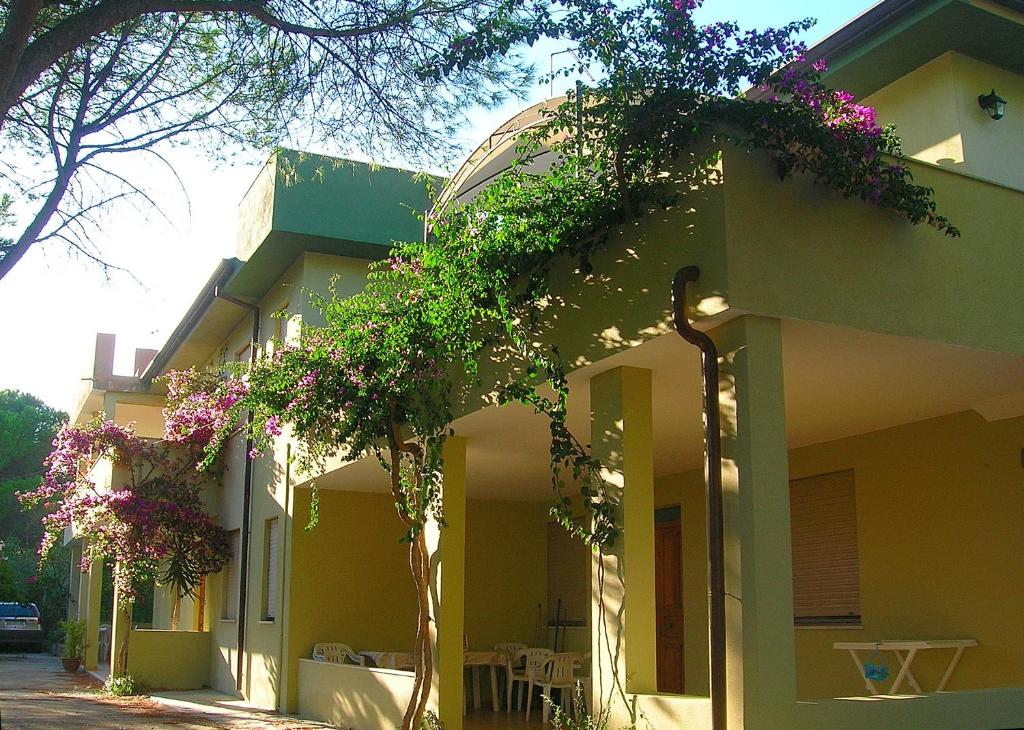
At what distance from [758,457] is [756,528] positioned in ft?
1.39

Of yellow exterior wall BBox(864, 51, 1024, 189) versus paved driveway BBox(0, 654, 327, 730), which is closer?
yellow exterior wall BBox(864, 51, 1024, 189)

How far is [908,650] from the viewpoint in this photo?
9484mm

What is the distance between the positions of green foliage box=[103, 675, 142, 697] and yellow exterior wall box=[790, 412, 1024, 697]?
1044cm

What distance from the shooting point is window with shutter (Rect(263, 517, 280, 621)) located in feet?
49.0

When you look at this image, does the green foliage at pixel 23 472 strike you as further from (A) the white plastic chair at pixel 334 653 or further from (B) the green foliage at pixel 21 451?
(A) the white plastic chair at pixel 334 653

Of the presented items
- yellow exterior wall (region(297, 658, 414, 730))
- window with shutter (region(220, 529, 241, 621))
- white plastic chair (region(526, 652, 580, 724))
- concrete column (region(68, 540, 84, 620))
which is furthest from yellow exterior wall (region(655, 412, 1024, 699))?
concrete column (region(68, 540, 84, 620))

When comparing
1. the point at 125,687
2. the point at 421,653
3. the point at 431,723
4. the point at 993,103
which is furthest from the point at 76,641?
the point at 993,103

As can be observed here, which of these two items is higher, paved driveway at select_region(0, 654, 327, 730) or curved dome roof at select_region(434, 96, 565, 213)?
curved dome roof at select_region(434, 96, 565, 213)

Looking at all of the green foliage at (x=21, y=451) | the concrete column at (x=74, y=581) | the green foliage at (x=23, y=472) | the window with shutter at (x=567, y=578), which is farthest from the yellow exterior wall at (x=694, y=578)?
Result: the green foliage at (x=21, y=451)

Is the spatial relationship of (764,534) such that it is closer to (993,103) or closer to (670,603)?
(993,103)

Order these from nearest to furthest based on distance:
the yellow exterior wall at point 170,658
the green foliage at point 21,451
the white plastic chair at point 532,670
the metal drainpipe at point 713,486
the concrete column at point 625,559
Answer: the metal drainpipe at point 713,486 < the concrete column at point 625,559 < the white plastic chair at point 532,670 < the yellow exterior wall at point 170,658 < the green foliage at point 21,451

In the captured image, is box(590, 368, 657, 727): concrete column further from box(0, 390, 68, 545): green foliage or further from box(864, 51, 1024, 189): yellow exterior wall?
box(0, 390, 68, 545): green foliage

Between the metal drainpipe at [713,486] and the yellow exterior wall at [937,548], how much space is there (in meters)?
3.68

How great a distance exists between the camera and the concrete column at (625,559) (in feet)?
23.8
